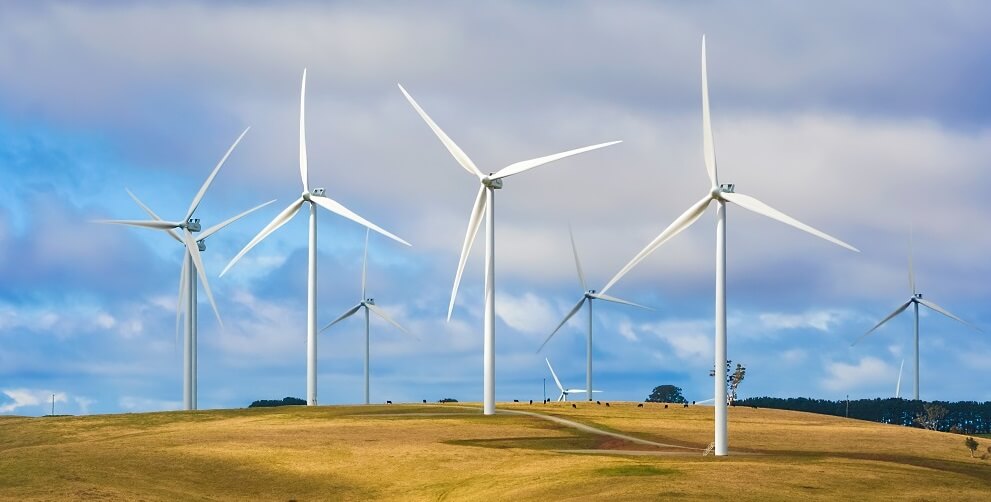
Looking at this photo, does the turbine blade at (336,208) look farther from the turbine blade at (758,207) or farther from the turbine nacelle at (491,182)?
the turbine blade at (758,207)

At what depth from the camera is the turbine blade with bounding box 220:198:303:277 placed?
14785cm

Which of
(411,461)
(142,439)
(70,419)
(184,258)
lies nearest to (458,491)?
(411,461)

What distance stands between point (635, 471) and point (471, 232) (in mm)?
53024

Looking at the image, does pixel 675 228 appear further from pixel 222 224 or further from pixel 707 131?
pixel 222 224

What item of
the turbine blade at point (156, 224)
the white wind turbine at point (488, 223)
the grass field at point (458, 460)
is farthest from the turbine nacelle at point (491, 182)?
the turbine blade at point (156, 224)

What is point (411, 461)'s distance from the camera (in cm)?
9044

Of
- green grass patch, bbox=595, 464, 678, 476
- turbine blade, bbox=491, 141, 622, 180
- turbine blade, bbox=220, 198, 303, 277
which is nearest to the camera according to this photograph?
green grass patch, bbox=595, 464, 678, 476

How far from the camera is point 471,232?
12744cm

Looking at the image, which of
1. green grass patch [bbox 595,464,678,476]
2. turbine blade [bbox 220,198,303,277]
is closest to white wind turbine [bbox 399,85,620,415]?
turbine blade [bbox 220,198,303,277]

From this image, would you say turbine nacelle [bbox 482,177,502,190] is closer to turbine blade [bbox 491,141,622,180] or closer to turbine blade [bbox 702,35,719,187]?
turbine blade [bbox 491,141,622,180]

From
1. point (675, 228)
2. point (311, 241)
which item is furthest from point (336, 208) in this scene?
point (675, 228)

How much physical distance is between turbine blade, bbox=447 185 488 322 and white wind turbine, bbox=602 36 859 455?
22.8 m

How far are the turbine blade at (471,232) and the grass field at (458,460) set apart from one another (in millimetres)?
13874

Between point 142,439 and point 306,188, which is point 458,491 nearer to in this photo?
point 142,439
